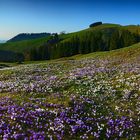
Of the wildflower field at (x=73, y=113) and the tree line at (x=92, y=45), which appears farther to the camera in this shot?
the tree line at (x=92, y=45)

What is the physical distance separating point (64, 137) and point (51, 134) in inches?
24.6

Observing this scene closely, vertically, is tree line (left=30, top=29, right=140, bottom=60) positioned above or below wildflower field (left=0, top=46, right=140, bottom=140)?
above

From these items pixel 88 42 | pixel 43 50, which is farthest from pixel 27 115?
pixel 43 50

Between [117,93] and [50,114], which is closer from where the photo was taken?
[50,114]

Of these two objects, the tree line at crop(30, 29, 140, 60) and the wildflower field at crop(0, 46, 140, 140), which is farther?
the tree line at crop(30, 29, 140, 60)

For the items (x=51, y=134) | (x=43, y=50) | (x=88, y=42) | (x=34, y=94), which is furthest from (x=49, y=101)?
(x=43, y=50)

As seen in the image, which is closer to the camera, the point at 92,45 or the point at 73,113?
the point at 73,113

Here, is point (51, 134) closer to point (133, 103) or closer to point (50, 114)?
point (50, 114)

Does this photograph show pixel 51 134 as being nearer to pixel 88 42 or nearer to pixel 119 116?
pixel 119 116

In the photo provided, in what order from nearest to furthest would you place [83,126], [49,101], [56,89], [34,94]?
[83,126] < [49,101] < [34,94] < [56,89]

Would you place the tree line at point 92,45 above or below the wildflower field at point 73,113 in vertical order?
above

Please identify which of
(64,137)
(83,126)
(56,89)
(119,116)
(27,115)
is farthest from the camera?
(56,89)

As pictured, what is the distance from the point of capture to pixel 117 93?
25359 mm

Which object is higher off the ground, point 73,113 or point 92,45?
point 92,45
